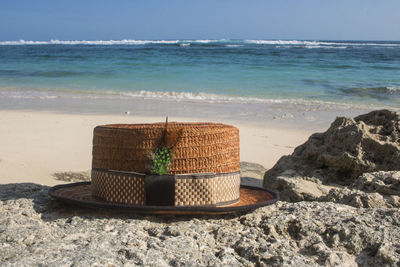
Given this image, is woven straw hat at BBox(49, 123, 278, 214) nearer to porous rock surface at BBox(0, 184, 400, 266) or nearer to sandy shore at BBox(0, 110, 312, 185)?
porous rock surface at BBox(0, 184, 400, 266)

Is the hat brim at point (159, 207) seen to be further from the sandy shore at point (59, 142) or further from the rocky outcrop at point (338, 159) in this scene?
the sandy shore at point (59, 142)

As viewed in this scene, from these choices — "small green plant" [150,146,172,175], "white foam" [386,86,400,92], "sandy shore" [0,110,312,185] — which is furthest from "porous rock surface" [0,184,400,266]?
"white foam" [386,86,400,92]

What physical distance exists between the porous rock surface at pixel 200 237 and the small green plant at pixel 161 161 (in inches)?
7.4

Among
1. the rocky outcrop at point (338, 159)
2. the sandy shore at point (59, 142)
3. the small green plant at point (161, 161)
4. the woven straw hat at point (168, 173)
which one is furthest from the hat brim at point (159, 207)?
the sandy shore at point (59, 142)

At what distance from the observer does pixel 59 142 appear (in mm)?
5738

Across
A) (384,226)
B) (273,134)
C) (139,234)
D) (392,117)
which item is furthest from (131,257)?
(273,134)

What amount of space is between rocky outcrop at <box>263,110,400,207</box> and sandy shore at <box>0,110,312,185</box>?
1502 mm

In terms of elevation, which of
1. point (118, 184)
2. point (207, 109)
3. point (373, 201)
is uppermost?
point (118, 184)

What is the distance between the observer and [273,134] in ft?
22.2

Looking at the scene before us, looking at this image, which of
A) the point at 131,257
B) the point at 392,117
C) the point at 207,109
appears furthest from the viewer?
the point at 207,109

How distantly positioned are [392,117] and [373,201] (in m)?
1.66

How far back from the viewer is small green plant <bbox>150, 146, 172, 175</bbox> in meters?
1.84

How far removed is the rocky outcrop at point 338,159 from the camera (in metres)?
3.33

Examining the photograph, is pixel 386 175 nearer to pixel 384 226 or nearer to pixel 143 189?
pixel 384 226
